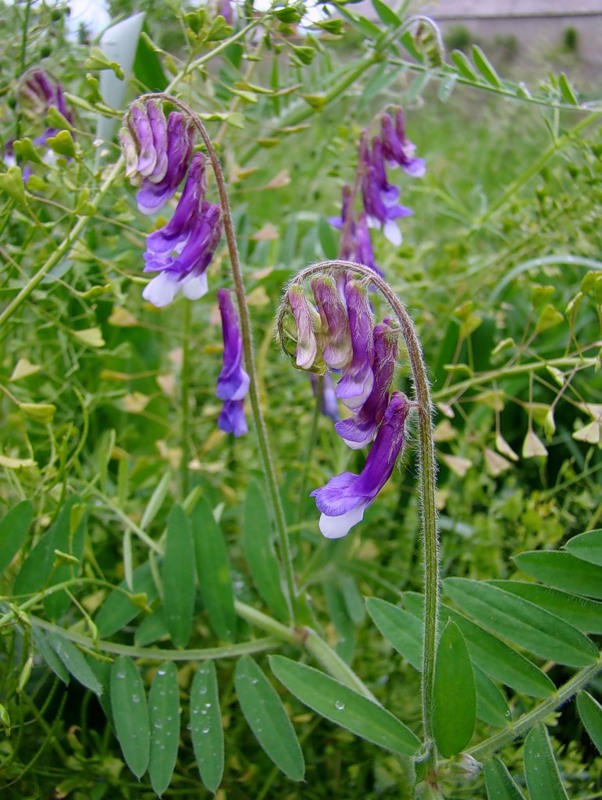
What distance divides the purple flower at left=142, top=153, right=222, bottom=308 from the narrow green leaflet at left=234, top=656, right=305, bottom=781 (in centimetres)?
43

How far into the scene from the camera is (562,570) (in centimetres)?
89

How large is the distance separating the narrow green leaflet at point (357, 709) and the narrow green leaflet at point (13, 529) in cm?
33

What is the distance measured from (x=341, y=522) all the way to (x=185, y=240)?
37 centimetres

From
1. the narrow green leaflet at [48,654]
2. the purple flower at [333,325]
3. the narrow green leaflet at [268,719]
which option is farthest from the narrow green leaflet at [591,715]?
the narrow green leaflet at [48,654]

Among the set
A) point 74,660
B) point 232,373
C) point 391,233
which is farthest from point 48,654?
point 391,233

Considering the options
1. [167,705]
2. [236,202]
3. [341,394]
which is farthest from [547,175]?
[167,705]

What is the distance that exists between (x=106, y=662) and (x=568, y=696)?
505mm

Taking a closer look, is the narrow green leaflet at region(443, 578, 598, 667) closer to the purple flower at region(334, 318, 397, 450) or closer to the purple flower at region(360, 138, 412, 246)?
A: the purple flower at region(334, 318, 397, 450)

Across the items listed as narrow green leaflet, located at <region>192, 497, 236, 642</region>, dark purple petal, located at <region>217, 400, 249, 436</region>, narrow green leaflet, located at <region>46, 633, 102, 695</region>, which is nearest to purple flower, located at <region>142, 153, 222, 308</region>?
dark purple petal, located at <region>217, 400, 249, 436</region>

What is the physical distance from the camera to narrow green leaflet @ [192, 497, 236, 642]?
1.05m

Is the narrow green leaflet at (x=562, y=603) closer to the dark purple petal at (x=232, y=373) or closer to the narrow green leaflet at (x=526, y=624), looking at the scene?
the narrow green leaflet at (x=526, y=624)

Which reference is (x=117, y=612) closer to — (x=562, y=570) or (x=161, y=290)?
(x=161, y=290)

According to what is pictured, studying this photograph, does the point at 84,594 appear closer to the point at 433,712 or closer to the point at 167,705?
the point at 167,705

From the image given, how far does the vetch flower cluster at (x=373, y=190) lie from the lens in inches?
46.3
